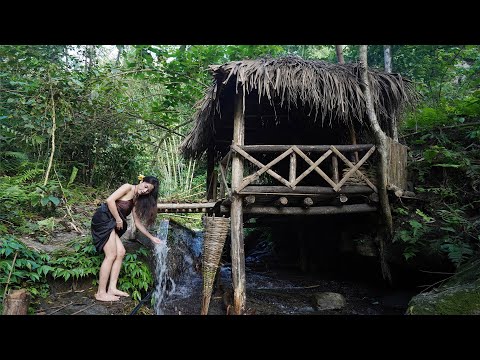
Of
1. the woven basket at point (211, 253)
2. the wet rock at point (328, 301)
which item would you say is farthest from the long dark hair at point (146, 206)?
the wet rock at point (328, 301)

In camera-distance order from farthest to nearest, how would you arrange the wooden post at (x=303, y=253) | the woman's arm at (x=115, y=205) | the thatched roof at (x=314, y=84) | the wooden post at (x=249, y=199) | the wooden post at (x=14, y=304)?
the wooden post at (x=303, y=253) < the wooden post at (x=249, y=199) < the thatched roof at (x=314, y=84) < the woman's arm at (x=115, y=205) < the wooden post at (x=14, y=304)

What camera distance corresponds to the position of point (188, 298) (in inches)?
240

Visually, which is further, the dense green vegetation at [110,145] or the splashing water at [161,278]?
the splashing water at [161,278]

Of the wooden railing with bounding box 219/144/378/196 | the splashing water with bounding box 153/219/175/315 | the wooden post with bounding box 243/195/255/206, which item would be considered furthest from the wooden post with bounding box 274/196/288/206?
the splashing water with bounding box 153/219/175/315

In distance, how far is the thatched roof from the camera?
5.27 meters

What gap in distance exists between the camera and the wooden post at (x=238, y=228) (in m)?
4.99

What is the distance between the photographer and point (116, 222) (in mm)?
4379

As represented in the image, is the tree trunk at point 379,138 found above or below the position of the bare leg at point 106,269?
above

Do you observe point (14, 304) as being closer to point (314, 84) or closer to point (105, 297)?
point (105, 297)

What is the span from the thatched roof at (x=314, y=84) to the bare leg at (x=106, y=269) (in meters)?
2.57

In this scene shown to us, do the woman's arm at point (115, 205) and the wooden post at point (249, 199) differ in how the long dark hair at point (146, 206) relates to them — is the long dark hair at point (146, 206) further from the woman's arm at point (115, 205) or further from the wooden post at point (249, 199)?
the wooden post at point (249, 199)

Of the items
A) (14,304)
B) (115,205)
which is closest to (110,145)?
(115,205)

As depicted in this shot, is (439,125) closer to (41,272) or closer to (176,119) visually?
(176,119)
